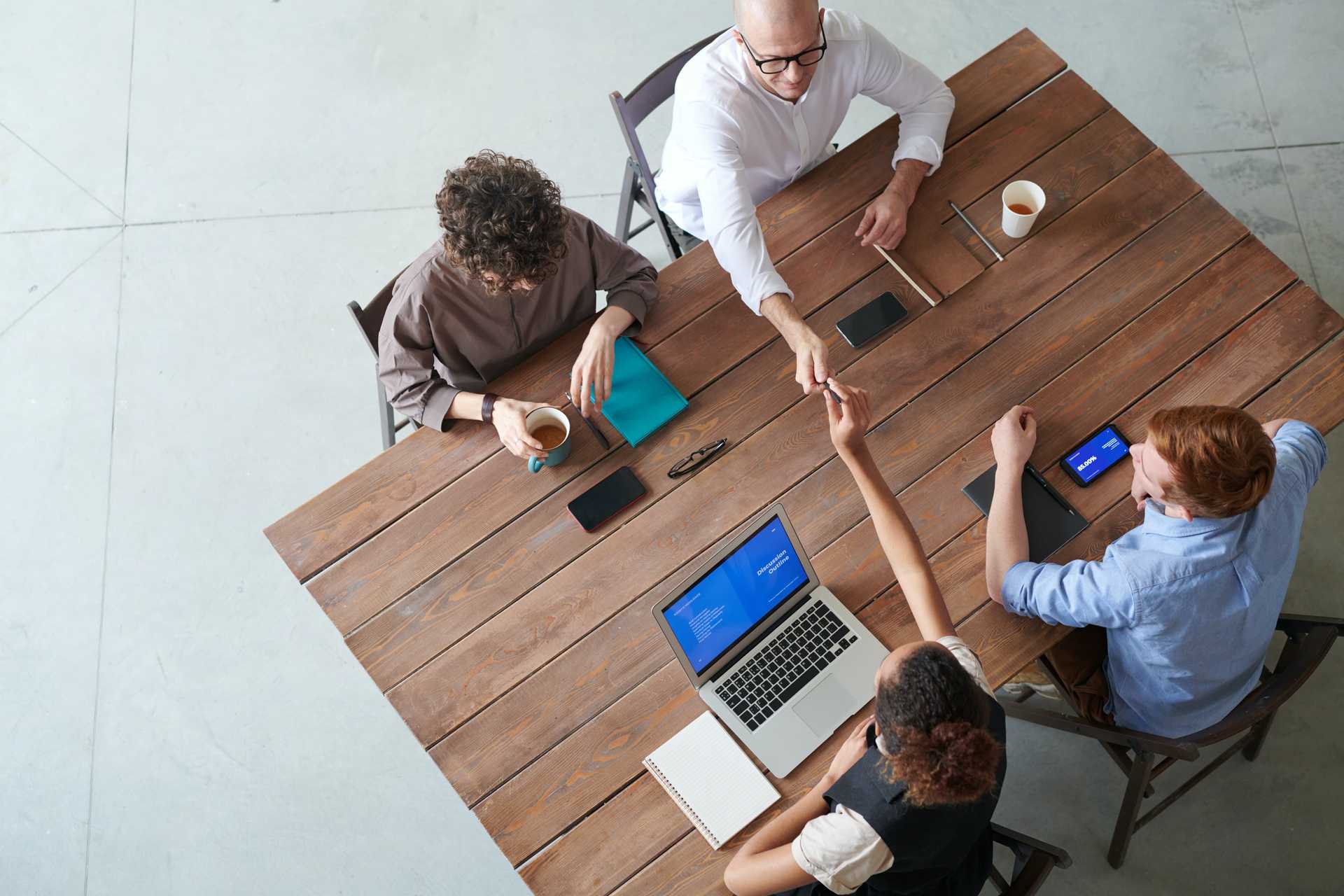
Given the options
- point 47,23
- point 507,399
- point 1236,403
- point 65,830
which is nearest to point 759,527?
point 507,399

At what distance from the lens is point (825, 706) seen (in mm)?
1777

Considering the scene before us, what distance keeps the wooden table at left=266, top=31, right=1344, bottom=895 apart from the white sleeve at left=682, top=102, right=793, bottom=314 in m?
0.11

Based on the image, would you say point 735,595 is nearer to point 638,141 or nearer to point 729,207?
point 729,207

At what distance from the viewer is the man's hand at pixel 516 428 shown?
6.32ft

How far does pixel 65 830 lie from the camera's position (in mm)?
2629

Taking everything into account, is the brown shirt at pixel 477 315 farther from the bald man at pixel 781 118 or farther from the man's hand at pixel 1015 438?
the man's hand at pixel 1015 438

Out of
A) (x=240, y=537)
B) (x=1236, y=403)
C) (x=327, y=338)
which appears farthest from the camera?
(x=327, y=338)

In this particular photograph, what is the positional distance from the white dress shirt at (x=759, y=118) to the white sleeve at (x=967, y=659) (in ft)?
2.71

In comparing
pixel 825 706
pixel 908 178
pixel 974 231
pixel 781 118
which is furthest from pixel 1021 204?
pixel 825 706

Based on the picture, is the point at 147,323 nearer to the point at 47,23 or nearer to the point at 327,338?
the point at 327,338

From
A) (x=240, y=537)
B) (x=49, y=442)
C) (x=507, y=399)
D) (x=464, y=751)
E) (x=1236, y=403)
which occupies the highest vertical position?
(x=49, y=442)

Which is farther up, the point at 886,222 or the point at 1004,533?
the point at 886,222

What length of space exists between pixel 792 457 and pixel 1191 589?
0.79 meters

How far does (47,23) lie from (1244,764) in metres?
4.90
